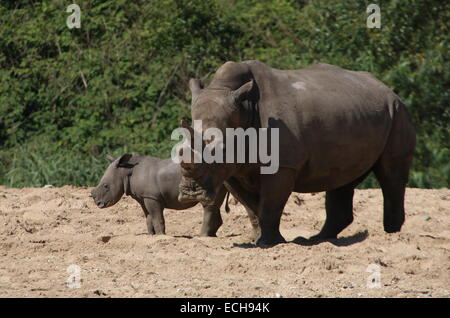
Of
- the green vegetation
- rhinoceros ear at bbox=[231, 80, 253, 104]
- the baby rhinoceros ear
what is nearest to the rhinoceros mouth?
rhinoceros ear at bbox=[231, 80, 253, 104]

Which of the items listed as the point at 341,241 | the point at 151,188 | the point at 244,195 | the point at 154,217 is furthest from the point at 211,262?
the point at 151,188

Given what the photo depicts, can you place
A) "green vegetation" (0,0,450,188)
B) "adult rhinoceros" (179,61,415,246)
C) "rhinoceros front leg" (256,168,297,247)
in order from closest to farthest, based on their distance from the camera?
"adult rhinoceros" (179,61,415,246) → "rhinoceros front leg" (256,168,297,247) → "green vegetation" (0,0,450,188)

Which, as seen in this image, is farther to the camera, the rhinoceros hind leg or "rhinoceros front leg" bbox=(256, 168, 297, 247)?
the rhinoceros hind leg

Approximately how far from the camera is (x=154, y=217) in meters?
9.23

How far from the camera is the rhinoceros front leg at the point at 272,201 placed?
7.72 metres

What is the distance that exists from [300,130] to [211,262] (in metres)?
1.44

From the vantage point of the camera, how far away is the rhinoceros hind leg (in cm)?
897

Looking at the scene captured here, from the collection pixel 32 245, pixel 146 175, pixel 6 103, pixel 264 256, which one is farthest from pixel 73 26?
pixel 264 256

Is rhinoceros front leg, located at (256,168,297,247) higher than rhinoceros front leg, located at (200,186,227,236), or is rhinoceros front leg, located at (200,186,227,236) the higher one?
rhinoceros front leg, located at (256,168,297,247)

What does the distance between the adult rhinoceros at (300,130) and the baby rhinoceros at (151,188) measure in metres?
0.82

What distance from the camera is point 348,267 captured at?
695cm

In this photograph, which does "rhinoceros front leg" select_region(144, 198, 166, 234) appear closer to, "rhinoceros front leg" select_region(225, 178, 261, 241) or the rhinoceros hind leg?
"rhinoceros front leg" select_region(225, 178, 261, 241)

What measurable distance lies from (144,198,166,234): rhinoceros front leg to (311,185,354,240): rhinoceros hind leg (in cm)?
150

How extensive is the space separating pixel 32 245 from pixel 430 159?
637 centimetres
